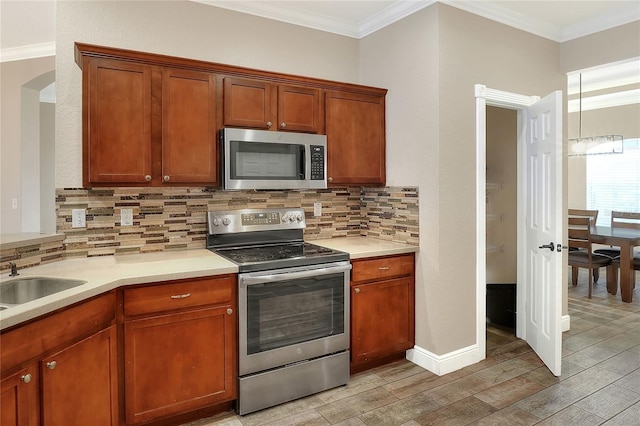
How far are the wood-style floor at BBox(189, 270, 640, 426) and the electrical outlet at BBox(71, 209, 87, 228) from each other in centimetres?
140

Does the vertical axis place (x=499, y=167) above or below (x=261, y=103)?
below

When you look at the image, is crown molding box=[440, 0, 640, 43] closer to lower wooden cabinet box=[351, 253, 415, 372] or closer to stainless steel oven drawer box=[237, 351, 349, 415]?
lower wooden cabinet box=[351, 253, 415, 372]

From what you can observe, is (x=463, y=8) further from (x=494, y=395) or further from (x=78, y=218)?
(x=78, y=218)

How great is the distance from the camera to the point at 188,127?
2.67 metres

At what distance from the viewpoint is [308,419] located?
7.98 feet

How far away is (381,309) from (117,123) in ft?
6.91

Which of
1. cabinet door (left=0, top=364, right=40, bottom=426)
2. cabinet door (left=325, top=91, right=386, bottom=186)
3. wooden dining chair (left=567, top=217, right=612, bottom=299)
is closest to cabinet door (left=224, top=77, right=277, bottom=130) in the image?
cabinet door (left=325, top=91, right=386, bottom=186)

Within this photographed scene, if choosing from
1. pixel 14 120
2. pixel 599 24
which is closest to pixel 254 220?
pixel 14 120

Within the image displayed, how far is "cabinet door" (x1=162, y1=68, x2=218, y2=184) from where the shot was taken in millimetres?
2611

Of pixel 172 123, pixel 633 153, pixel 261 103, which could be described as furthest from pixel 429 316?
pixel 633 153

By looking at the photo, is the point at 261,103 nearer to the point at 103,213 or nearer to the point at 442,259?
the point at 103,213

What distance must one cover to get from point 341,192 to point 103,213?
186 cm

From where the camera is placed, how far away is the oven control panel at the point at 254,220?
9.75ft

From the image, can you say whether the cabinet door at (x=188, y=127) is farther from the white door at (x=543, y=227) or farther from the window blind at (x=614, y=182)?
the window blind at (x=614, y=182)
